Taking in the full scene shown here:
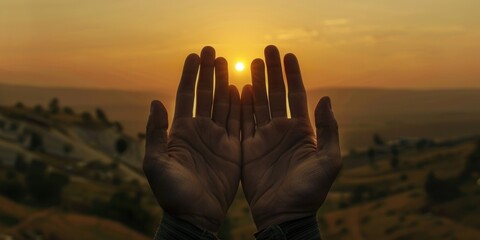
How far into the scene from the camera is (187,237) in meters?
1.31

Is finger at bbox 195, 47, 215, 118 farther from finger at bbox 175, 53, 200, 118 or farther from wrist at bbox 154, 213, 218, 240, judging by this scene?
wrist at bbox 154, 213, 218, 240

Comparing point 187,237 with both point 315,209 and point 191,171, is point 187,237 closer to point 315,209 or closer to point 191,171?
point 191,171

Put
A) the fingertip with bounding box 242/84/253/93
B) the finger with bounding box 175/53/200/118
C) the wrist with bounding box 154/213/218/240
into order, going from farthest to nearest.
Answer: the fingertip with bounding box 242/84/253/93, the finger with bounding box 175/53/200/118, the wrist with bounding box 154/213/218/240

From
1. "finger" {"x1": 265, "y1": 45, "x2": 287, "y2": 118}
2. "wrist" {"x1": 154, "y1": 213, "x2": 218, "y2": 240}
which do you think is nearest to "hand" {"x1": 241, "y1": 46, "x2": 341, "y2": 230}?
"finger" {"x1": 265, "y1": 45, "x2": 287, "y2": 118}

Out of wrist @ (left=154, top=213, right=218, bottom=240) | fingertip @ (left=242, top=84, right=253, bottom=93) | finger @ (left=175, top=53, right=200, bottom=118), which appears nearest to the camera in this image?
wrist @ (left=154, top=213, right=218, bottom=240)

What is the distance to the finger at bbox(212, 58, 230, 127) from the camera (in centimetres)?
148

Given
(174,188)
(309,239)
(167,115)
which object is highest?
(167,115)

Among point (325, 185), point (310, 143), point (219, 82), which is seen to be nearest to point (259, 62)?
point (219, 82)

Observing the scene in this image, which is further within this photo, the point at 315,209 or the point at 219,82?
the point at 219,82

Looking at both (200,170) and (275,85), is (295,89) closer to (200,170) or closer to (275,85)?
(275,85)

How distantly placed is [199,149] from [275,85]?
0.20 meters

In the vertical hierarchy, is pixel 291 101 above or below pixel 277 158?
above

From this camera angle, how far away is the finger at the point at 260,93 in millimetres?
1492

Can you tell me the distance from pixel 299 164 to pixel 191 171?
197 millimetres
